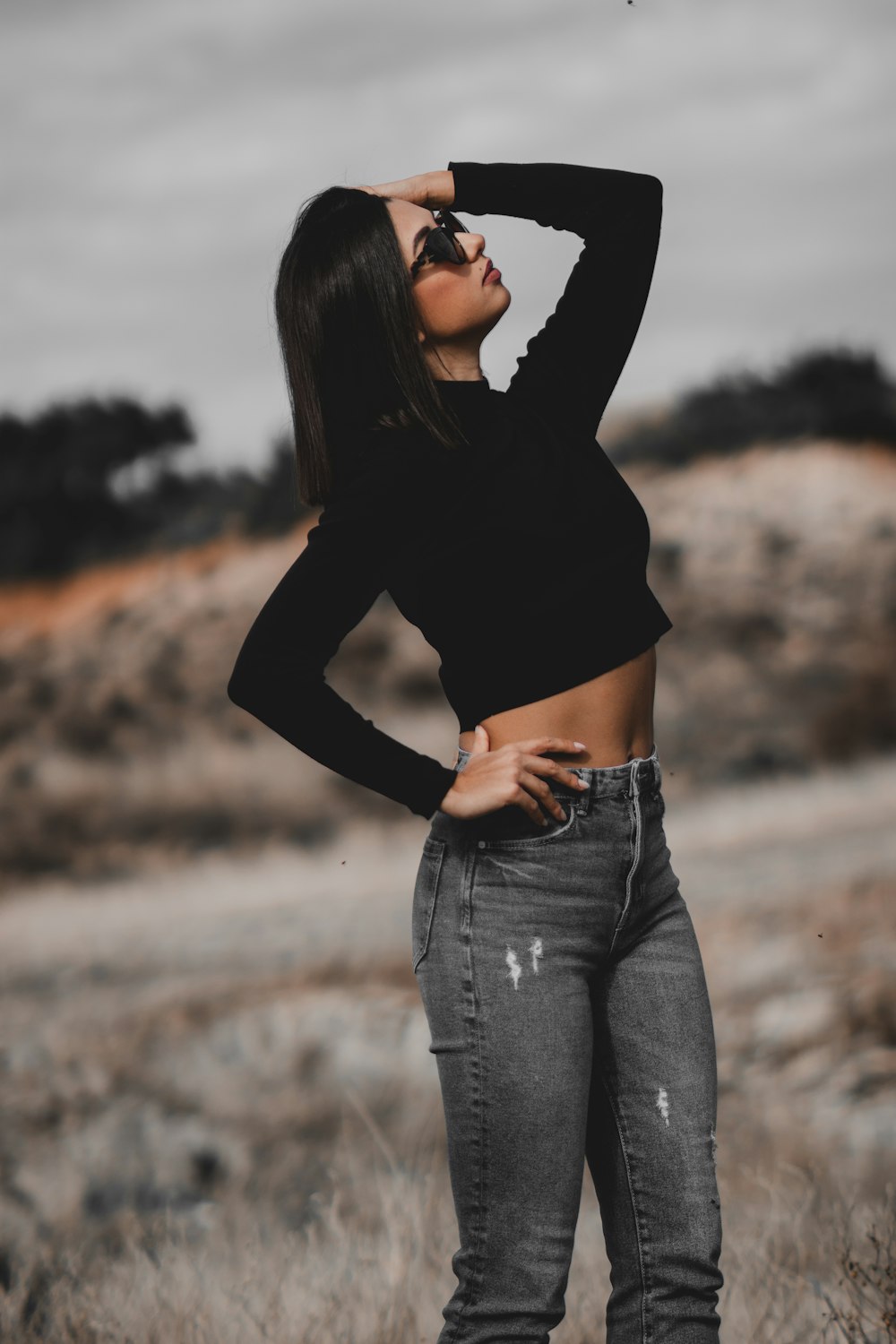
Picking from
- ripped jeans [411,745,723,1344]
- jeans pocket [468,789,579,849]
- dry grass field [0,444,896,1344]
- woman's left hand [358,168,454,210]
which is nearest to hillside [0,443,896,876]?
dry grass field [0,444,896,1344]

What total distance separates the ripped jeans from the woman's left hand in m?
1.05

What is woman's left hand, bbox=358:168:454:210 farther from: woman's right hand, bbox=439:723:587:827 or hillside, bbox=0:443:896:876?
hillside, bbox=0:443:896:876

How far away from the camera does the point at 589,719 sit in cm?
207

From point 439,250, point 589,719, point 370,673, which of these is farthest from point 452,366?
point 370,673

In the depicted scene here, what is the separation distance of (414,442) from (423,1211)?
8.05 ft

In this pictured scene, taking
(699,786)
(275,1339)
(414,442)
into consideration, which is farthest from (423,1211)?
(699,786)

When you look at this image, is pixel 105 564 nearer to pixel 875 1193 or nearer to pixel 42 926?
pixel 42 926

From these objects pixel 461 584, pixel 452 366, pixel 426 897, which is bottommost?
pixel 426 897

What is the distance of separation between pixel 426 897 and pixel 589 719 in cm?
35

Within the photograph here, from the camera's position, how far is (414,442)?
81.2 inches

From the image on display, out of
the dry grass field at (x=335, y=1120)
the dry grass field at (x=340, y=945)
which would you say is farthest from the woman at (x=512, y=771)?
the dry grass field at (x=335, y=1120)

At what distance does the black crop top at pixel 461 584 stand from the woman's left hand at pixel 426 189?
485mm

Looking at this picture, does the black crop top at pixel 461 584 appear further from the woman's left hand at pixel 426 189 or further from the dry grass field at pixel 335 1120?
the dry grass field at pixel 335 1120

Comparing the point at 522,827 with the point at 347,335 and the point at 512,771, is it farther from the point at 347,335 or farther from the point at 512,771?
the point at 347,335
